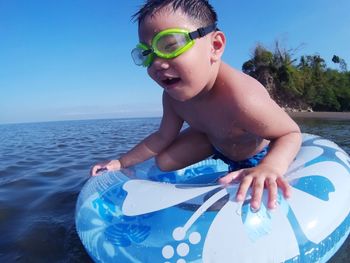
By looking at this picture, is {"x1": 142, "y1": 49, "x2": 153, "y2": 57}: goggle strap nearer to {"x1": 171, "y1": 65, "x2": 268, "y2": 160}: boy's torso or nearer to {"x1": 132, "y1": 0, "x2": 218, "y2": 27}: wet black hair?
{"x1": 132, "y1": 0, "x2": 218, "y2": 27}: wet black hair

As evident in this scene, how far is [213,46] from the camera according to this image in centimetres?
186

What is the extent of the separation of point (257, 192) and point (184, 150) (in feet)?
4.26

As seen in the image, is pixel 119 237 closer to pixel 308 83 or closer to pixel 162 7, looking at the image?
pixel 162 7

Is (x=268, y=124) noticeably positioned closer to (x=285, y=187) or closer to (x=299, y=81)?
(x=285, y=187)

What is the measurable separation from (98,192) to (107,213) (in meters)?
0.23

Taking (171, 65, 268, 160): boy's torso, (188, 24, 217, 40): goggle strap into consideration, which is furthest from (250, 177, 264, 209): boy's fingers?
(188, 24, 217, 40): goggle strap

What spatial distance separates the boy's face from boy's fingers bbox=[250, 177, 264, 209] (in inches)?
26.7

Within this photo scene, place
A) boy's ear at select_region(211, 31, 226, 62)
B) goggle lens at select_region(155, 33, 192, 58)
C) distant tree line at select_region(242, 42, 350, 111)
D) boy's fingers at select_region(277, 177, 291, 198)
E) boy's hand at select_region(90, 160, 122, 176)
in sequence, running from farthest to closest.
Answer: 1. distant tree line at select_region(242, 42, 350, 111)
2. boy's hand at select_region(90, 160, 122, 176)
3. boy's ear at select_region(211, 31, 226, 62)
4. goggle lens at select_region(155, 33, 192, 58)
5. boy's fingers at select_region(277, 177, 291, 198)

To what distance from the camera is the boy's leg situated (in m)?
2.56

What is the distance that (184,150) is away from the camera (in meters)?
2.57

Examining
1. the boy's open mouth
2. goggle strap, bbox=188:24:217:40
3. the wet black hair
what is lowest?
the boy's open mouth

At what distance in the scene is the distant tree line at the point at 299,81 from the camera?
27.5m

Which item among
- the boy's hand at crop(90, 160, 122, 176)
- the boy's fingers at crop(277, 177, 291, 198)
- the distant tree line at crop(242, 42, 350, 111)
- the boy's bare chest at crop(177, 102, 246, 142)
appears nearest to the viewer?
the boy's fingers at crop(277, 177, 291, 198)

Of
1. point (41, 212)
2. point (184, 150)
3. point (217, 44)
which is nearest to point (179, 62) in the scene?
point (217, 44)
